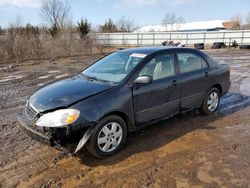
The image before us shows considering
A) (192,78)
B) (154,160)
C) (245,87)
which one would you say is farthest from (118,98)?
(245,87)

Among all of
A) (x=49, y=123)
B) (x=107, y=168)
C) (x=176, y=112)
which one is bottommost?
(x=107, y=168)

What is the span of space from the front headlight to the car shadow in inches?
29.4

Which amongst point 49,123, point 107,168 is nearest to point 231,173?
point 107,168

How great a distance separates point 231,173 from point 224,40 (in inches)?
1318

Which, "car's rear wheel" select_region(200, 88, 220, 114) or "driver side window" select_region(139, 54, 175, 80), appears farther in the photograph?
"car's rear wheel" select_region(200, 88, 220, 114)

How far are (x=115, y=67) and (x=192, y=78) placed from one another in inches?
62.3

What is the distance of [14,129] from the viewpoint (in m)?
5.13

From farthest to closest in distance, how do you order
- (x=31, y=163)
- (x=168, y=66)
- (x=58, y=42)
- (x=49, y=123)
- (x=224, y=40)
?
(x=224, y=40) → (x=58, y=42) → (x=168, y=66) → (x=31, y=163) → (x=49, y=123)

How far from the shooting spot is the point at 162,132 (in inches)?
193

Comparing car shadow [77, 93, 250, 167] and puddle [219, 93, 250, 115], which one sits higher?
puddle [219, 93, 250, 115]

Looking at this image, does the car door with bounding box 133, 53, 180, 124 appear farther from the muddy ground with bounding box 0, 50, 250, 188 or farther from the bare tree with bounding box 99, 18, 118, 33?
the bare tree with bounding box 99, 18, 118, 33

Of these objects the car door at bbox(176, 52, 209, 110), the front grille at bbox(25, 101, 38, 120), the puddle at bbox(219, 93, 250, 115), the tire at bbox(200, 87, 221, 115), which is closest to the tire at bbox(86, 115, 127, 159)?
the front grille at bbox(25, 101, 38, 120)

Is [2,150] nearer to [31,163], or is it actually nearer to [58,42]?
[31,163]

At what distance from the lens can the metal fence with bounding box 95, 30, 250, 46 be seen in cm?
3344
